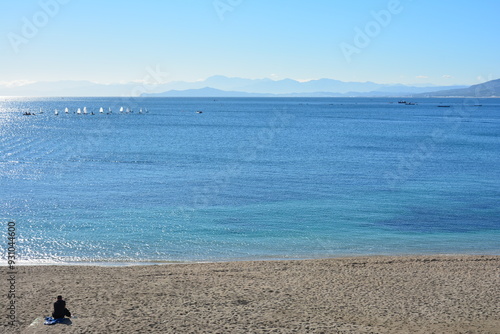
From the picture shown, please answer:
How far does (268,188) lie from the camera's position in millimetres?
38812

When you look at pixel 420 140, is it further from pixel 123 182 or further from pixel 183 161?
pixel 123 182

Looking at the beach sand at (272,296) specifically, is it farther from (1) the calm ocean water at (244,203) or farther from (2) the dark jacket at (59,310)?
(1) the calm ocean water at (244,203)

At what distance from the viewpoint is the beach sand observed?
46.3 feet

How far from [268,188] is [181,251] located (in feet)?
50.9

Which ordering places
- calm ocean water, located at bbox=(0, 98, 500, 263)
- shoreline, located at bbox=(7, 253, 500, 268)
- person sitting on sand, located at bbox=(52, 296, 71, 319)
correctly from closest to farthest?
person sitting on sand, located at bbox=(52, 296, 71, 319), shoreline, located at bbox=(7, 253, 500, 268), calm ocean water, located at bbox=(0, 98, 500, 263)

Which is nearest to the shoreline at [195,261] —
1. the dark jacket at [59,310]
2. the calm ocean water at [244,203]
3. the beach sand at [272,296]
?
→ the calm ocean water at [244,203]

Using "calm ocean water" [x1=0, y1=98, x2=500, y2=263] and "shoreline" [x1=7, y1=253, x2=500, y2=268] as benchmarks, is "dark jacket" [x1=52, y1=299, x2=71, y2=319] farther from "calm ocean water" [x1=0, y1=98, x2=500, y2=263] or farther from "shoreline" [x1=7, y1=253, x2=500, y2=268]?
"calm ocean water" [x1=0, y1=98, x2=500, y2=263]

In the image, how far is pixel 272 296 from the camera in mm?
16781

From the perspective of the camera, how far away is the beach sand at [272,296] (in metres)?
14.1

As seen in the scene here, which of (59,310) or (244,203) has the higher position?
(59,310)

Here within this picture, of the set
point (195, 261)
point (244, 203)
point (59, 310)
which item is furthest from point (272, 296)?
point (244, 203)

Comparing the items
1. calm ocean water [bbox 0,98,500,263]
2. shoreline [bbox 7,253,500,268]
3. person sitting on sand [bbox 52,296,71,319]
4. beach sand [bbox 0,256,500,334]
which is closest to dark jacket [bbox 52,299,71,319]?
person sitting on sand [bbox 52,296,71,319]

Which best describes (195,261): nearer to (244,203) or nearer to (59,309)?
(59,309)

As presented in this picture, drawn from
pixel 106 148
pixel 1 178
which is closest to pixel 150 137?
pixel 106 148
